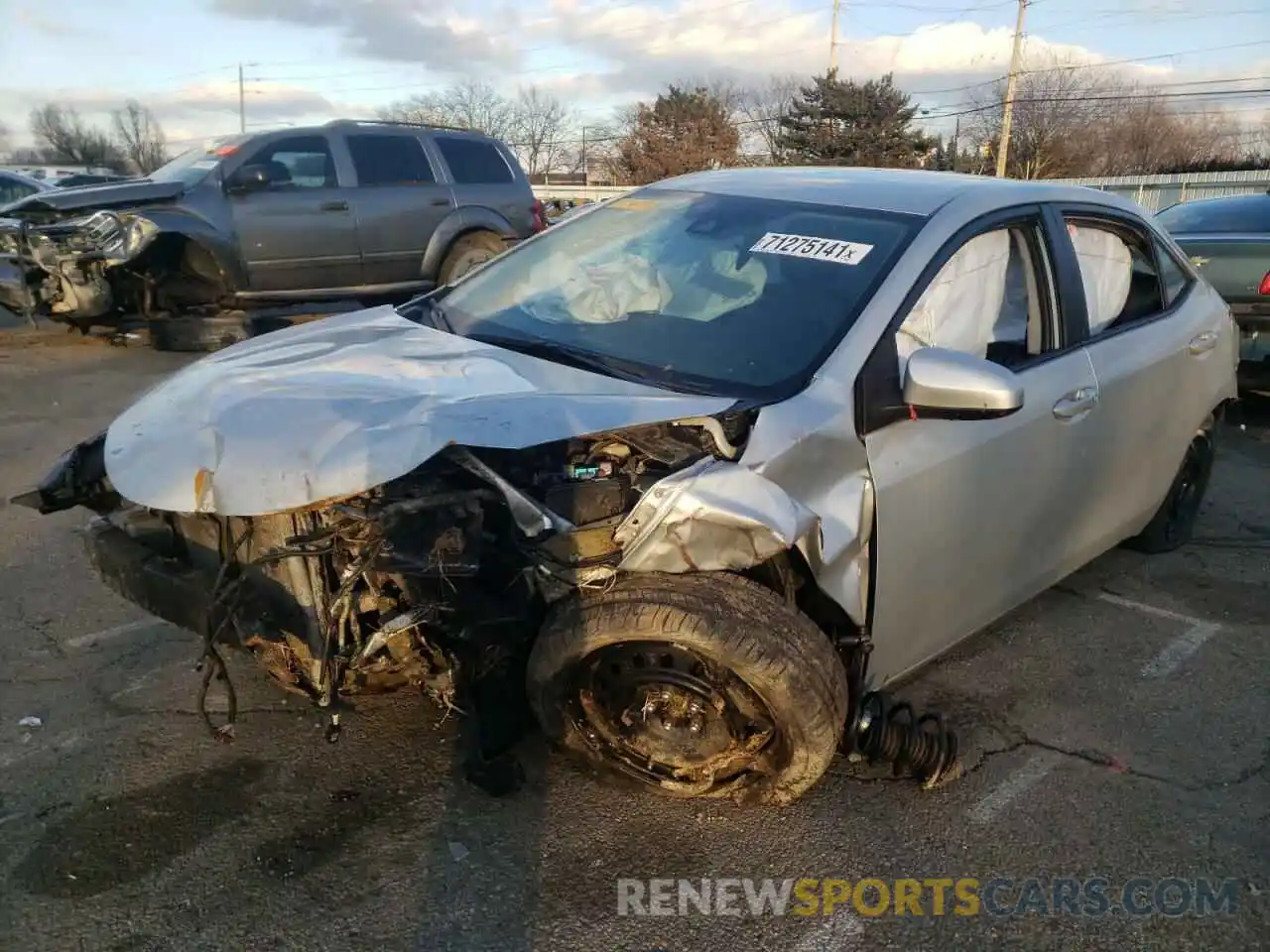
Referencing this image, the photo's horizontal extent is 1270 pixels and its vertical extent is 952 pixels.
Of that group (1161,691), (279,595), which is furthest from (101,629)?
(1161,691)

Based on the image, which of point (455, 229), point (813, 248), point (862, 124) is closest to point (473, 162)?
point (455, 229)

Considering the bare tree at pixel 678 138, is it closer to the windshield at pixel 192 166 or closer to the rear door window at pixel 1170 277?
the windshield at pixel 192 166

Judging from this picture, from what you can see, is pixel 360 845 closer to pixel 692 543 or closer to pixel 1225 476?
pixel 692 543

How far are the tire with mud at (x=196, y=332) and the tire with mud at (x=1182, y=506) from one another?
711cm

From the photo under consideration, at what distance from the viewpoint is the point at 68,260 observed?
28.4 ft

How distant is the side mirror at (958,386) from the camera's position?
2.70 meters

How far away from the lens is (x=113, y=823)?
2695 mm

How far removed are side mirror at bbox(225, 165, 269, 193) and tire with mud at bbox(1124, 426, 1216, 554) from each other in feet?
25.6

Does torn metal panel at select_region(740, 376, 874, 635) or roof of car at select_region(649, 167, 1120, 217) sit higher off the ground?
roof of car at select_region(649, 167, 1120, 217)

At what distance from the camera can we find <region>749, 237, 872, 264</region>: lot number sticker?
3.12 m

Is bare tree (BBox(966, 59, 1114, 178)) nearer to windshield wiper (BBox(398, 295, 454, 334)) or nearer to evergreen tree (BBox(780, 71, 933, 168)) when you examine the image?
evergreen tree (BBox(780, 71, 933, 168))

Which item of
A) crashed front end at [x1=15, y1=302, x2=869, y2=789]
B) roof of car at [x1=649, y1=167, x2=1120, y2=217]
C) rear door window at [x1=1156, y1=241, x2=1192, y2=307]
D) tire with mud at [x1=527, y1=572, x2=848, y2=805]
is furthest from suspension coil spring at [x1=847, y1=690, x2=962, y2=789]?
rear door window at [x1=1156, y1=241, x2=1192, y2=307]

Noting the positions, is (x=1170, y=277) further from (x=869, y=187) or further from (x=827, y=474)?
(x=827, y=474)

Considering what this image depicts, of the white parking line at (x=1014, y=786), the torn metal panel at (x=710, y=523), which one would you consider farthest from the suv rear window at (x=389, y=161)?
the white parking line at (x=1014, y=786)
